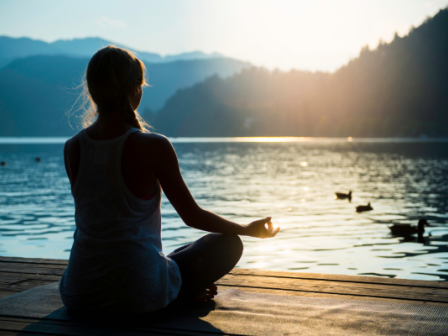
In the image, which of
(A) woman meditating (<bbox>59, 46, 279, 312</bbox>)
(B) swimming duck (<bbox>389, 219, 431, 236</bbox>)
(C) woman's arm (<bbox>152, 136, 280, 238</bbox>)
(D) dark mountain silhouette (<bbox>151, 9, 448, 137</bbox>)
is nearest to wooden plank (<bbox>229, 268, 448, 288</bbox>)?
(C) woman's arm (<bbox>152, 136, 280, 238</bbox>)

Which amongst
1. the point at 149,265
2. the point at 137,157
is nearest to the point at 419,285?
the point at 149,265

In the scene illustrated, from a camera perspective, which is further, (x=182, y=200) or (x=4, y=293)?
(x=4, y=293)

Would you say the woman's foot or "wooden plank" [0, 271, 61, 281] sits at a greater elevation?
the woman's foot

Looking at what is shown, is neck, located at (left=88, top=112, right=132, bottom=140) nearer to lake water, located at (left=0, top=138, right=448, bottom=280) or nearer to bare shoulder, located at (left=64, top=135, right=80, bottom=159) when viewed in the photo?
bare shoulder, located at (left=64, top=135, right=80, bottom=159)

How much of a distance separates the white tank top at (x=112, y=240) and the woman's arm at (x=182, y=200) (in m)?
0.12

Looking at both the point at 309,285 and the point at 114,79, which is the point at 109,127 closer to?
the point at 114,79

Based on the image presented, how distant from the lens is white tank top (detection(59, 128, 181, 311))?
2625 millimetres

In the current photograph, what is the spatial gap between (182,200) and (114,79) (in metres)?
0.84

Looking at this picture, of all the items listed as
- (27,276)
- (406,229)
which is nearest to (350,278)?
(27,276)

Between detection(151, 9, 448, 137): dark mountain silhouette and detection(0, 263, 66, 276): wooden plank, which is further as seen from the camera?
detection(151, 9, 448, 137): dark mountain silhouette

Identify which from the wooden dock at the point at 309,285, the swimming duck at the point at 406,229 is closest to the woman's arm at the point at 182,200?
the wooden dock at the point at 309,285

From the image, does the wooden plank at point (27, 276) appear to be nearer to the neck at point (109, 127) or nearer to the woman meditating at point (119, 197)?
the woman meditating at point (119, 197)

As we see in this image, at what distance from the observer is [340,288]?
4.08 meters

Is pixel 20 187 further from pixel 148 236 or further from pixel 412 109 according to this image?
pixel 412 109
